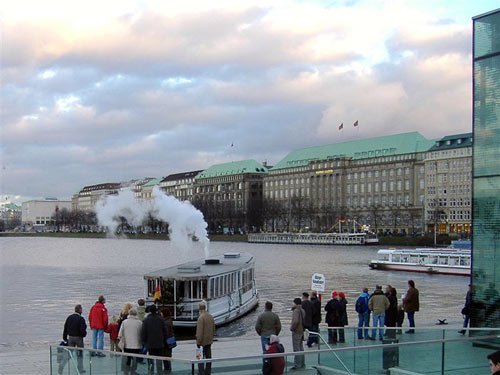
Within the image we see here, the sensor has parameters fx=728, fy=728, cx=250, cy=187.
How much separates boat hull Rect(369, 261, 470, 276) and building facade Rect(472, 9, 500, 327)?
5837 centimetres

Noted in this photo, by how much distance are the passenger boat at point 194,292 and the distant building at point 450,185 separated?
5103 inches

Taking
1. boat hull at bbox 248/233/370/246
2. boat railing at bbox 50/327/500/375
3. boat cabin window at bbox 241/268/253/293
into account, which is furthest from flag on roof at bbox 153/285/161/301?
boat hull at bbox 248/233/370/246

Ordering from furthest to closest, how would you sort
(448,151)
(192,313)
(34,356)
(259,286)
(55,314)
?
1. (448,151)
2. (259,286)
3. (55,314)
4. (192,313)
5. (34,356)

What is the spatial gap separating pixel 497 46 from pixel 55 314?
103 ft

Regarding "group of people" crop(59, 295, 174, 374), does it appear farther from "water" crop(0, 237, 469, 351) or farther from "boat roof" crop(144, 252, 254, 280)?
"boat roof" crop(144, 252, 254, 280)

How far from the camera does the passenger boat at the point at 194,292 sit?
35.8m

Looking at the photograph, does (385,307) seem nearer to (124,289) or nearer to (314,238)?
(124,289)

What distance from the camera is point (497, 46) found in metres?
20.1

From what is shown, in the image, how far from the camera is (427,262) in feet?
271

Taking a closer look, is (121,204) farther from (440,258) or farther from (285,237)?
(285,237)

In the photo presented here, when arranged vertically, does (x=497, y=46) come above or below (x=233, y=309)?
above

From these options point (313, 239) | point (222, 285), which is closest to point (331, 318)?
point (222, 285)

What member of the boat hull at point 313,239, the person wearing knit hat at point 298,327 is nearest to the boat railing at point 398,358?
the person wearing knit hat at point 298,327

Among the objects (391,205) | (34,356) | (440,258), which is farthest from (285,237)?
(34,356)
